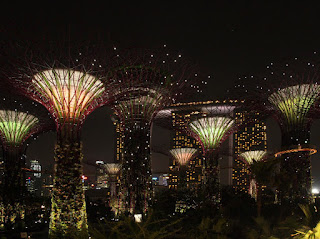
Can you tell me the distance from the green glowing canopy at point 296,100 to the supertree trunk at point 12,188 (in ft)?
47.9

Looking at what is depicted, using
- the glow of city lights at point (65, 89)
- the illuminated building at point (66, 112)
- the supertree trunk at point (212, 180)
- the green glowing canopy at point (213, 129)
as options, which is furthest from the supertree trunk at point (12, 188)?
the green glowing canopy at point (213, 129)

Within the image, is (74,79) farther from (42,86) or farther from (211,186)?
(211,186)

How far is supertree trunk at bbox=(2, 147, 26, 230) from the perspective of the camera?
20.5 m

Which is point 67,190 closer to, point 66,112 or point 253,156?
point 66,112

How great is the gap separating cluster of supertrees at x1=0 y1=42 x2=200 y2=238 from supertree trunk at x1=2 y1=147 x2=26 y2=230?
602 cm

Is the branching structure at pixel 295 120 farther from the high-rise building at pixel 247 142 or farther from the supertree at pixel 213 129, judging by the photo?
the high-rise building at pixel 247 142

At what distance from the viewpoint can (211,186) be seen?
81.8 feet

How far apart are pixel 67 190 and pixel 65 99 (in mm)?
3385

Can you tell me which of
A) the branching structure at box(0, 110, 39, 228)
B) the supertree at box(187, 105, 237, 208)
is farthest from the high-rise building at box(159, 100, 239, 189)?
the branching structure at box(0, 110, 39, 228)

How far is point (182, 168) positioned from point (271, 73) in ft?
64.1

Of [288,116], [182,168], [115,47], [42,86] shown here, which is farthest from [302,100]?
[182,168]

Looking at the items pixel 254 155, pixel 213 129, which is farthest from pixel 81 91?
pixel 254 155

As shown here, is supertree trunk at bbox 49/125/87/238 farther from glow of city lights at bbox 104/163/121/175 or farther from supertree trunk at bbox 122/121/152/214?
glow of city lights at bbox 104/163/121/175

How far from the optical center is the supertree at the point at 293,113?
20.0 meters
